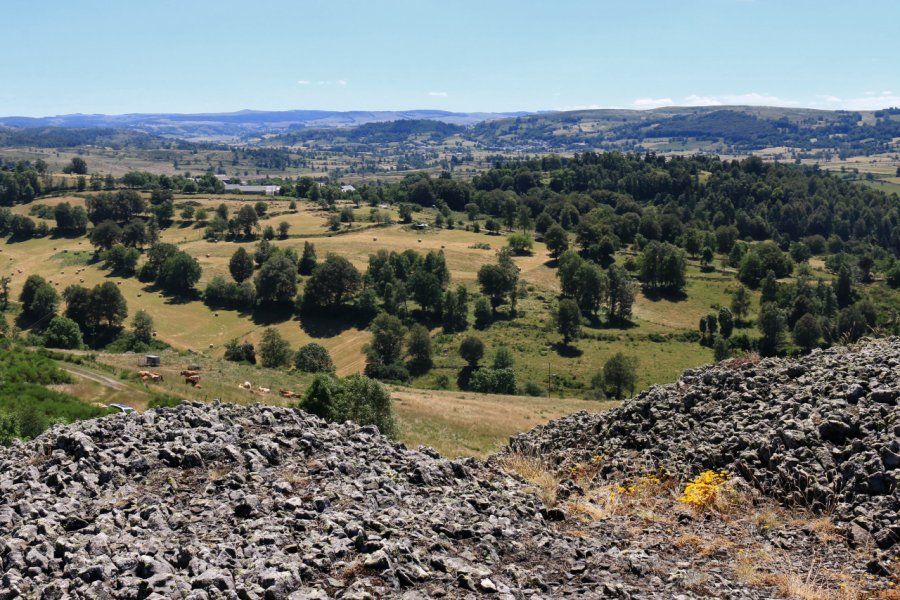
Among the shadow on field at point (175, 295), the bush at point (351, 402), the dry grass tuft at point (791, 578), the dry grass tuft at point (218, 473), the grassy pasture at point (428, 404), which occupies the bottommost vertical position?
the shadow on field at point (175, 295)

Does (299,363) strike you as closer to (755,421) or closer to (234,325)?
(234,325)

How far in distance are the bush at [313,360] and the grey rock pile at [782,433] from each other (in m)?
A: 56.1

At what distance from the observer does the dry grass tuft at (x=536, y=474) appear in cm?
1742

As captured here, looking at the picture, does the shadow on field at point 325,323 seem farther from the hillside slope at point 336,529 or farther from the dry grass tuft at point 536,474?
the hillside slope at point 336,529

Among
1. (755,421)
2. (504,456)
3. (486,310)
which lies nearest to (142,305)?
(486,310)

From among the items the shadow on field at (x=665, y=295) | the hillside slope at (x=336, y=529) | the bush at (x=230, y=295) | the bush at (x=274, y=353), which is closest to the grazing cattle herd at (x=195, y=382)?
the hillside slope at (x=336, y=529)

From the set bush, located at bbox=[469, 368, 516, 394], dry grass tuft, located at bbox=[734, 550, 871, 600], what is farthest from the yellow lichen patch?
bush, located at bbox=[469, 368, 516, 394]

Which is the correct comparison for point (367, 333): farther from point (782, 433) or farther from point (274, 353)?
point (782, 433)

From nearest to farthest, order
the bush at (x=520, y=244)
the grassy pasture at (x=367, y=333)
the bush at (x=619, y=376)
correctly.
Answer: the bush at (x=619, y=376), the grassy pasture at (x=367, y=333), the bush at (x=520, y=244)

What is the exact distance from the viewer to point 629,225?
15550 cm

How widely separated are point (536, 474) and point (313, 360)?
205 feet

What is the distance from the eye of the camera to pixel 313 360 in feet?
260

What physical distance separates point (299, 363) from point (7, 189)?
478 feet

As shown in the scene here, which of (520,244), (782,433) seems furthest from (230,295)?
(782,433)
